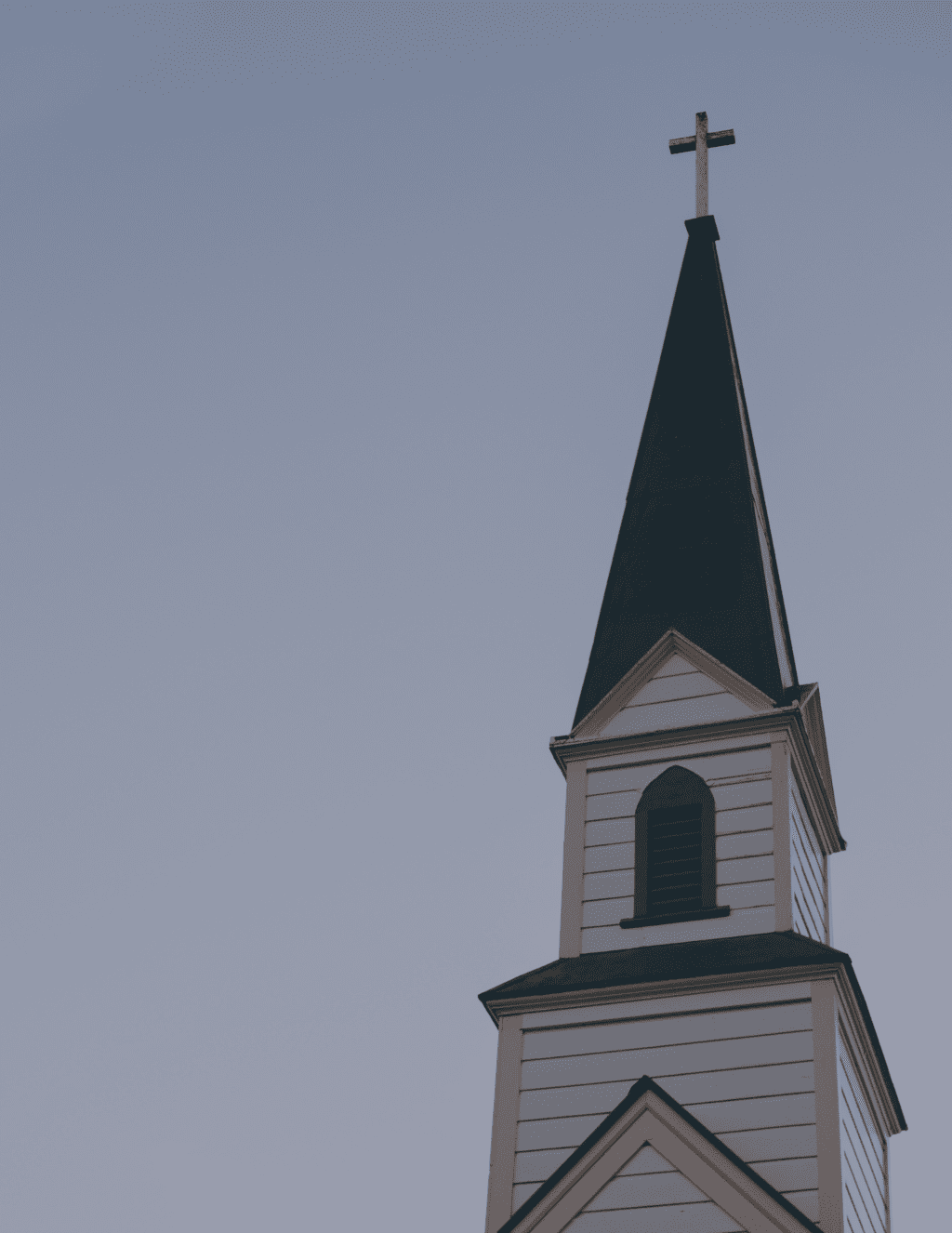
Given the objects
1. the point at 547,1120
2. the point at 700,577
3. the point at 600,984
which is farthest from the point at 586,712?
the point at 547,1120

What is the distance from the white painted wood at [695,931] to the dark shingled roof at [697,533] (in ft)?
7.90

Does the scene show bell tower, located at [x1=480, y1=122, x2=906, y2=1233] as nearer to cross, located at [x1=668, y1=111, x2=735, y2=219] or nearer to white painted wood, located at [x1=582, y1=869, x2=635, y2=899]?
white painted wood, located at [x1=582, y1=869, x2=635, y2=899]

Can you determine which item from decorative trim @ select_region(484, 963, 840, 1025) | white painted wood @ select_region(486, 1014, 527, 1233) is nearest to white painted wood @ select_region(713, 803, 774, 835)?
decorative trim @ select_region(484, 963, 840, 1025)

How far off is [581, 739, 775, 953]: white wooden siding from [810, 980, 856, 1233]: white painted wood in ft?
3.42

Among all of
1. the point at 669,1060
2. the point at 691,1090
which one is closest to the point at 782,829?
the point at 669,1060

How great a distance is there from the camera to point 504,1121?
50.3 feet

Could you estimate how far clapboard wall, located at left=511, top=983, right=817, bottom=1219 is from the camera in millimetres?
14531

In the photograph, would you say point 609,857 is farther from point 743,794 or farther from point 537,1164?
point 537,1164

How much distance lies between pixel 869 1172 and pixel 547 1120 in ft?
9.21

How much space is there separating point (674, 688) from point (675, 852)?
1977 millimetres

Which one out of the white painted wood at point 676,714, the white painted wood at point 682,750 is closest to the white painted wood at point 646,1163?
the white painted wood at point 682,750

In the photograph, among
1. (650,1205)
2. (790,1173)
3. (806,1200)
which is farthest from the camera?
(650,1205)

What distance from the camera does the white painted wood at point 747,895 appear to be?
16.2 metres

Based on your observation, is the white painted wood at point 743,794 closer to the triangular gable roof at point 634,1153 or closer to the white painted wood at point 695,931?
the white painted wood at point 695,931
